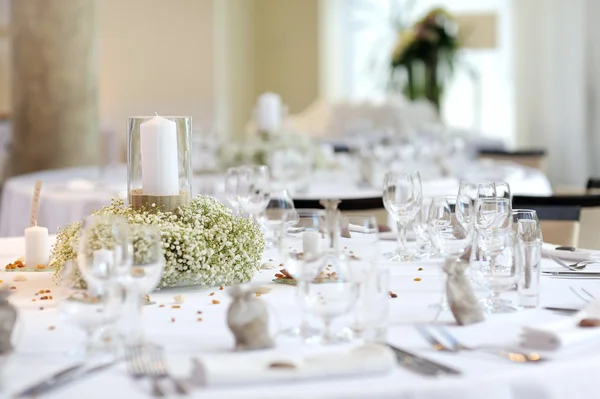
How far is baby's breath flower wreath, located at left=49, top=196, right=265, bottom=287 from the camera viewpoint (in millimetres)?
1907

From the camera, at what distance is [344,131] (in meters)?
8.64

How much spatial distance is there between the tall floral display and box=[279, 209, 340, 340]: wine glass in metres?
8.80

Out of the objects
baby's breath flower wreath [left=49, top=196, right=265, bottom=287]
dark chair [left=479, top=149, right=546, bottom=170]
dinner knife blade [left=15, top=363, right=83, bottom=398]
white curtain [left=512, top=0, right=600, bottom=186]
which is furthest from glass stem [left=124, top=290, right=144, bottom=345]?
white curtain [left=512, top=0, right=600, bottom=186]

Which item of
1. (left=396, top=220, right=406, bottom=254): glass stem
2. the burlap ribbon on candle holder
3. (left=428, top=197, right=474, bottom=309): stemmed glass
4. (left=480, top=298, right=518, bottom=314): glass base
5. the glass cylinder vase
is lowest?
(left=480, top=298, right=518, bottom=314): glass base

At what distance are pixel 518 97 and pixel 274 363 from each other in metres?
9.22

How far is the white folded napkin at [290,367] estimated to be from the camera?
1.28 metres

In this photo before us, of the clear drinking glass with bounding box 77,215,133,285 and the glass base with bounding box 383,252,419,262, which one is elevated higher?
the clear drinking glass with bounding box 77,215,133,285

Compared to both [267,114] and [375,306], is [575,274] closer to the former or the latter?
[375,306]

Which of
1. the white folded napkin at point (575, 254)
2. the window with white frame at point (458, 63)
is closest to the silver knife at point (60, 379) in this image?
the white folded napkin at point (575, 254)

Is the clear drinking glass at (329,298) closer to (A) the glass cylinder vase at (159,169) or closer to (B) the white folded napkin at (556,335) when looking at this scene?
(B) the white folded napkin at (556,335)

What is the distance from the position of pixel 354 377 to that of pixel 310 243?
38cm

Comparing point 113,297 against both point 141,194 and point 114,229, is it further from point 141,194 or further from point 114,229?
point 141,194

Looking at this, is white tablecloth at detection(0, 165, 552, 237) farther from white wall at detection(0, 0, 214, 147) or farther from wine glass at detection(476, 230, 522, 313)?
white wall at detection(0, 0, 214, 147)

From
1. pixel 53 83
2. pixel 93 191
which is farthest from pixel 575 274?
pixel 53 83
